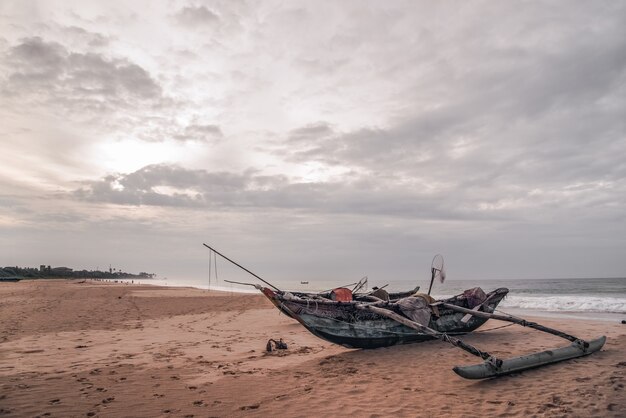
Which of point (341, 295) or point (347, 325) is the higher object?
point (341, 295)

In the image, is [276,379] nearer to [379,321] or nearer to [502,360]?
[379,321]

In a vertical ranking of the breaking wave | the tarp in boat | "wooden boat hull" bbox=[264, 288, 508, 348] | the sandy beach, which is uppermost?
the tarp in boat

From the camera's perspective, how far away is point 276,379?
8258 millimetres

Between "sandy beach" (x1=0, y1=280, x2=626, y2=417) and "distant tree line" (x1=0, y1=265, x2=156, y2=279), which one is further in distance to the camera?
"distant tree line" (x1=0, y1=265, x2=156, y2=279)

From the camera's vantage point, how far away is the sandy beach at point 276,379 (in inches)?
254

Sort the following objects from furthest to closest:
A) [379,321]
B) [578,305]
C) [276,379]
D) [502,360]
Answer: [578,305], [379,321], [276,379], [502,360]

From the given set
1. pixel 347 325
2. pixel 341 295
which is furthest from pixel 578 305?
pixel 347 325

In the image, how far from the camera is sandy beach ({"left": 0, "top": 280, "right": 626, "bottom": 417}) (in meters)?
6.46

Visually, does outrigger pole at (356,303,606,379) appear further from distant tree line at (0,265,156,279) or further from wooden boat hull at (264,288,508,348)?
distant tree line at (0,265,156,279)

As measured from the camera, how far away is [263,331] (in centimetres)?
1538

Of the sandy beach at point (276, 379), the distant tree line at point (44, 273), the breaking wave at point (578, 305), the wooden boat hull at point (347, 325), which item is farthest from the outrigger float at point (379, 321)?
the distant tree line at point (44, 273)

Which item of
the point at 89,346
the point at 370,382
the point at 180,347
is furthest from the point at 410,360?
the point at 89,346

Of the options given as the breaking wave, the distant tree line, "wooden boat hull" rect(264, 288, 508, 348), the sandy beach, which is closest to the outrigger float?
"wooden boat hull" rect(264, 288, 508, 348)

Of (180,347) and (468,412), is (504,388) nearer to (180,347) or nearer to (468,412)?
(468,412)
